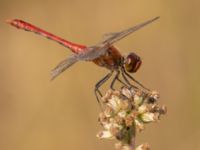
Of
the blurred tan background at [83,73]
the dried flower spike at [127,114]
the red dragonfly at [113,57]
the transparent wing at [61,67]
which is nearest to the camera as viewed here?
the dried flower spike at [127,114]

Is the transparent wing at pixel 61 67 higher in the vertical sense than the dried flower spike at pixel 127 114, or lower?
higher

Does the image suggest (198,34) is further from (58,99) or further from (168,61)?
(58,99)

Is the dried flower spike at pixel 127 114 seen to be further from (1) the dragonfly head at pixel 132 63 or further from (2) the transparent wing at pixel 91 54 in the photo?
(1) the dragonfly head at pixel 132 63

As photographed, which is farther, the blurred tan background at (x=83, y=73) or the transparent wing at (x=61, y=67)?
the blurred tan background at (x=83, y=73)

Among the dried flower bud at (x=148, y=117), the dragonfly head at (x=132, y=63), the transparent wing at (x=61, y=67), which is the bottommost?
the dried flower bud at (x=148, y=117)

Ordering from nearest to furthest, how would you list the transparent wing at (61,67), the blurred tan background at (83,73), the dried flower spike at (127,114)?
the dried flower spike at (127,114), the transparent wing at (61,67), the blurred tan background at (83,73)

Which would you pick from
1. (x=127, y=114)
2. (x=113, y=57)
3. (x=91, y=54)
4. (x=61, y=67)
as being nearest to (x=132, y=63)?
(x=113, y=57)

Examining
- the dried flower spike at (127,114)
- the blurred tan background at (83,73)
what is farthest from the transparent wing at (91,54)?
the blurred tan background at (83,73)

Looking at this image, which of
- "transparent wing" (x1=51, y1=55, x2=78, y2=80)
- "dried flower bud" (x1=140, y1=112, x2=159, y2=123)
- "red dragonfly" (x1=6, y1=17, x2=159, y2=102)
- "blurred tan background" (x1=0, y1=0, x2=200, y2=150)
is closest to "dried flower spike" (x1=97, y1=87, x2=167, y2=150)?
"dried flower bud" (x1=140, y1=112, x2=159, y2=123)

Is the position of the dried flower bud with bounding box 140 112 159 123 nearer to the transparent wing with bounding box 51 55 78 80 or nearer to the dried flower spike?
the dried flower spike
